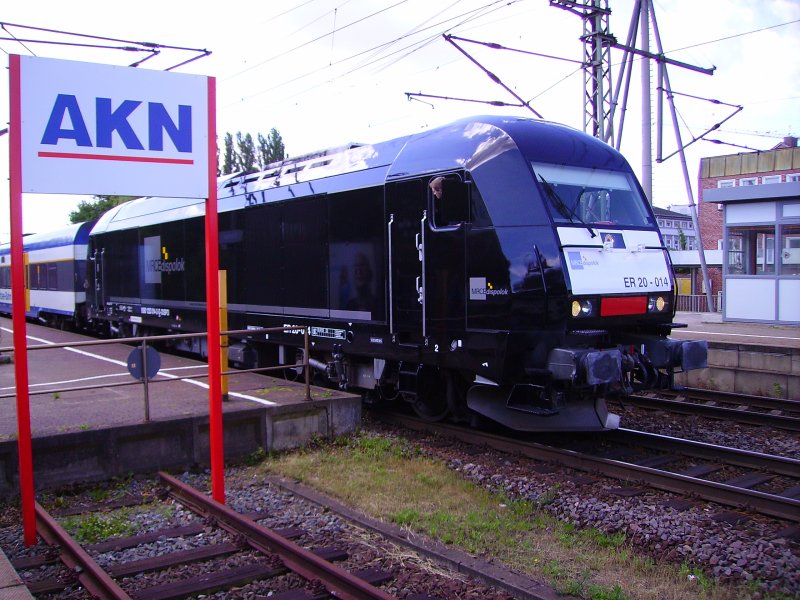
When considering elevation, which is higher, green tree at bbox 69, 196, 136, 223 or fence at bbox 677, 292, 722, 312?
green tree at bbox 69, 196, 136, 223

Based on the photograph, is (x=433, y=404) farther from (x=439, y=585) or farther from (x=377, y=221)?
(x=439, y=585)

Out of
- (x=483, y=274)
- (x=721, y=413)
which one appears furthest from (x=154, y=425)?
(x=721, y=413)

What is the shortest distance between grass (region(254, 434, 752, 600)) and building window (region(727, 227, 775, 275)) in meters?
13.3

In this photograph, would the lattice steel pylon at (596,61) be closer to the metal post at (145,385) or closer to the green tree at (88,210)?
the metal post at (145,385)

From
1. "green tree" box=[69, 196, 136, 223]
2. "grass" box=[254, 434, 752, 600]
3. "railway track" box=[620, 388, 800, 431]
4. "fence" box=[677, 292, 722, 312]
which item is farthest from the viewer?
"green tree" box=[69, 196, 136, 223]

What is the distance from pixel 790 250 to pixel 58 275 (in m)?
21.1

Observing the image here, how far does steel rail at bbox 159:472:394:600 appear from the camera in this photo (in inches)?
172

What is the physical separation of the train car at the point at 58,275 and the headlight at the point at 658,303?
622 inches

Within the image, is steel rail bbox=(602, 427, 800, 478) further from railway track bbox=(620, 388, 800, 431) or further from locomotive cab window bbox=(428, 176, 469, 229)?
locomotive cab window bbox=(428, 176, 469, 229)

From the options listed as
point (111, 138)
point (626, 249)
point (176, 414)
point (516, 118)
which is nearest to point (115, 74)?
point (111, 138)

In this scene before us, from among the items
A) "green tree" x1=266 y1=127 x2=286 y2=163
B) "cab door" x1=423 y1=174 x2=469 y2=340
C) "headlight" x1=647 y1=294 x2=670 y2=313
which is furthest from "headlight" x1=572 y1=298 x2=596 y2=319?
"green tree" x1=266 y1=127 x2=286 y2=163

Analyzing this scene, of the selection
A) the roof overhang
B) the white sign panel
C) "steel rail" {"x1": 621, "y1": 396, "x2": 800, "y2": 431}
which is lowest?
"steel rail" {"x1": 621, "y1": 396, "x2": 800, "y2": 431}

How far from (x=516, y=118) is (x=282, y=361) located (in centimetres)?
539

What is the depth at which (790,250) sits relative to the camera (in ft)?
56.6
